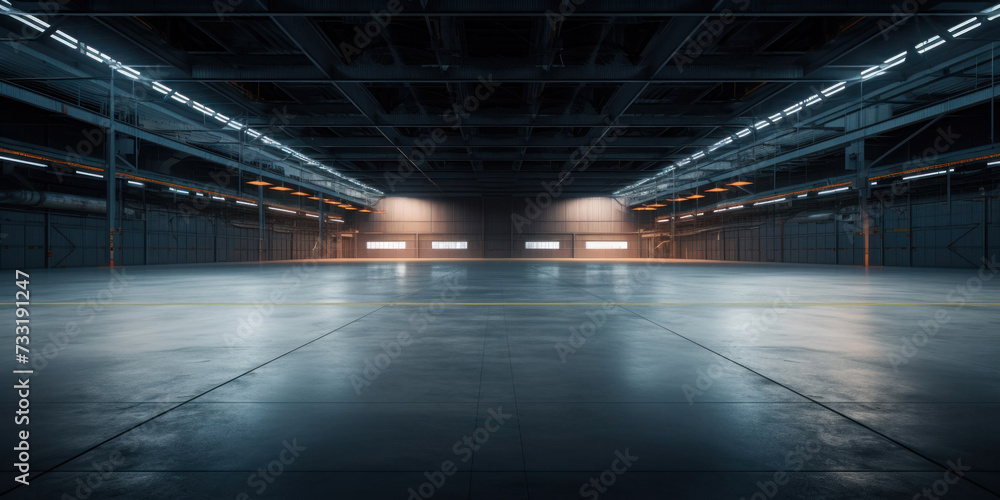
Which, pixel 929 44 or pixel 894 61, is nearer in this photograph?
pixel 929 44

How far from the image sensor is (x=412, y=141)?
101 feet

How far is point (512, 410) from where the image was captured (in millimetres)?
3611

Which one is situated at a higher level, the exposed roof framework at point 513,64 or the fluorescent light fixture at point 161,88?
the fluorescent light fixture at point 161,88

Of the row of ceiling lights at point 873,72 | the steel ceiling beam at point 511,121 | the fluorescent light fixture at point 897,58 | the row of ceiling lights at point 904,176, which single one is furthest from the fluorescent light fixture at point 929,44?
the steel ceiling beam at point 511,121

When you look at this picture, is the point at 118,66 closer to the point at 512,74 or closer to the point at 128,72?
the point at 128,72

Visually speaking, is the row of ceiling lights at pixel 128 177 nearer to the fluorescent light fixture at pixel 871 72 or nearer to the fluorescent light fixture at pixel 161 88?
the fluorescent light fixture at pixel 161 88

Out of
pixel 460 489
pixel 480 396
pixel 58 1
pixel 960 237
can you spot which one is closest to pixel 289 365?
pixel 480 396

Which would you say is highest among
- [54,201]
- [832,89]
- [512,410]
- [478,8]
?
[832,89]

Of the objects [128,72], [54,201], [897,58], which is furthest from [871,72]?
[54,201]

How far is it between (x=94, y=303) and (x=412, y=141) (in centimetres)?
2193

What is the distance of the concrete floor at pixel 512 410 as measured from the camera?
2.56m

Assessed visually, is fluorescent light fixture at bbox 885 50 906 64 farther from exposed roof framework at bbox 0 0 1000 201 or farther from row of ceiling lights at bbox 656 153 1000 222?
row of ceiling lights at bbox 656 153 1000 222

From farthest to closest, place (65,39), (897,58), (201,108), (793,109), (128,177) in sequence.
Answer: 1. (128,177)
2. (201,108)
3. (793,109)
4. (897,58)
5. (65,39)

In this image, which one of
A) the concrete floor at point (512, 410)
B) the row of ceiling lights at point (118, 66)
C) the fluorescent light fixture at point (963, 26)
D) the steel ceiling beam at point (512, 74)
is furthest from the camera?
the steel ceiling beam at point (512, 74)
